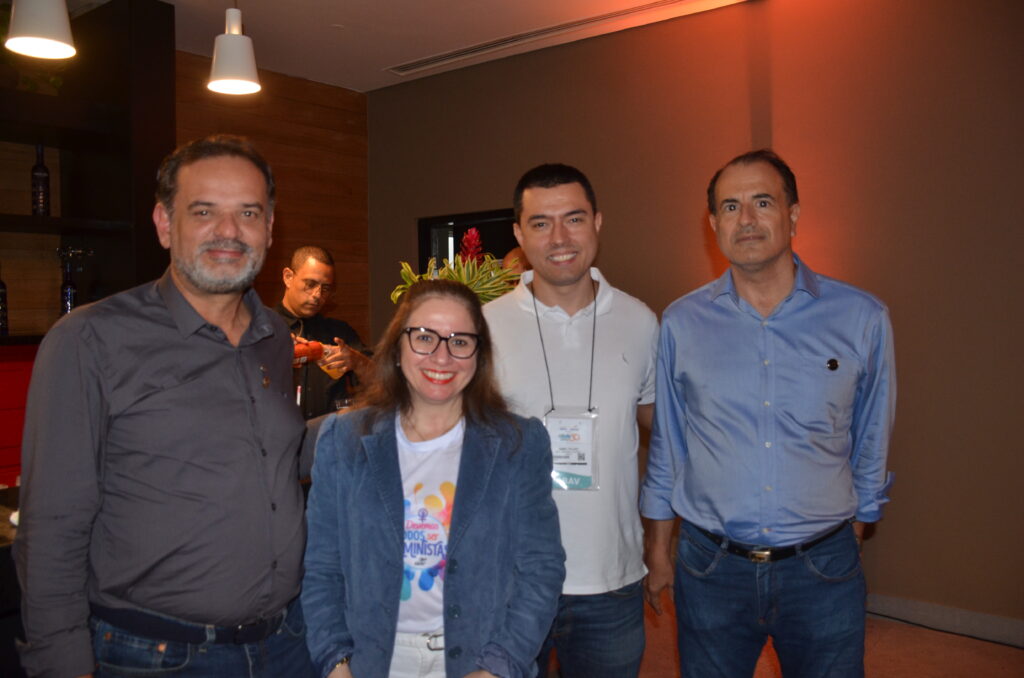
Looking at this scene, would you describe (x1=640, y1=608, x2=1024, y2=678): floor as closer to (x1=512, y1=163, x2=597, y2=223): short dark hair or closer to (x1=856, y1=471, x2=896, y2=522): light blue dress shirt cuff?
(x1=856, y1=471, x2=896, y2=522): light blue dress shirt cuff

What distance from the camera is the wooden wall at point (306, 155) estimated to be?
5742 mm

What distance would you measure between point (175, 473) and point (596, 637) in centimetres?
117

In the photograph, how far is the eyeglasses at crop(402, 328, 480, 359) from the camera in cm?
181

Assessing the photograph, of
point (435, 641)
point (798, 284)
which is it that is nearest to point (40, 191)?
point (435, 641)

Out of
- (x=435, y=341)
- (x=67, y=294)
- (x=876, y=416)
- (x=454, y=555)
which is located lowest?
(x=454, y=555)

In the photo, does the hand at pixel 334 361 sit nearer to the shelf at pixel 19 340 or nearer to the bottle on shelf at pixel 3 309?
the shelf at pixel 19 340

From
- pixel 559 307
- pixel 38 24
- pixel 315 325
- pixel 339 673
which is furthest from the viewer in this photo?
pixel 315 325

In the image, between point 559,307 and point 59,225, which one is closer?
point 559,307

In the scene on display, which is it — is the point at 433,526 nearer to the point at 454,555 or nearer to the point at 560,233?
the point at 454,555

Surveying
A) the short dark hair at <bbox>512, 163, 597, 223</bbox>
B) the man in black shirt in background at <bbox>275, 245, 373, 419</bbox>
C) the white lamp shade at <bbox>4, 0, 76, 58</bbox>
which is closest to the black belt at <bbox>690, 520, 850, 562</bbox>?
the short dark hair at <bbox>512, 163, 597, 223</bbox>

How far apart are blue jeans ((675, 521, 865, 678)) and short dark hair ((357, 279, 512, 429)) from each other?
2.62 feet

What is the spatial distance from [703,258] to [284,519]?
12.4 feet

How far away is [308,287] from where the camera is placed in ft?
14.9

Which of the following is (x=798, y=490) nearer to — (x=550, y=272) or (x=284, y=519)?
(x=550, y=272)
